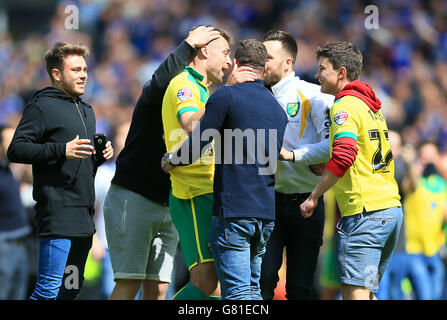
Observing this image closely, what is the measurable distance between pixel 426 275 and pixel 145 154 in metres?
4.40

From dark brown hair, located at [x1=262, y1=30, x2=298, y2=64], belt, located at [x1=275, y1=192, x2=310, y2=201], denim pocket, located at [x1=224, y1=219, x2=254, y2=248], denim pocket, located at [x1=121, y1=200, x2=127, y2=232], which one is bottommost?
denim pocket, located at [x1=224, y1=219, x2=254, y2=248]

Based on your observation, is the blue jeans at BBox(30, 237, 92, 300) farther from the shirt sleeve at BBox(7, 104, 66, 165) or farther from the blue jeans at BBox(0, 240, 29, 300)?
the blue jeans at BBox(0, 240, 29, 300)

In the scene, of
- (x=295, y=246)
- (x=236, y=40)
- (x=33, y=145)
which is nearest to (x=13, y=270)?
(x=33, y=145)

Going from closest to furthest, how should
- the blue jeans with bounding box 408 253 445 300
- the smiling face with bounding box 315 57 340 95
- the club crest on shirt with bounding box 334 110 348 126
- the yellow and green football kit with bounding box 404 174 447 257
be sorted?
the club crest on shirt with bounding box 334 110 348 126, the smiling face with bounding box 315 57 340 95, the blue jeans with bounding box 408 253 445 300, the yellow and green football kit with bounding box 404 174 447 257

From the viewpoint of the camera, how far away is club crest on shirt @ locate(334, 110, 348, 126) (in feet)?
14.8

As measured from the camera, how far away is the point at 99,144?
189 inches

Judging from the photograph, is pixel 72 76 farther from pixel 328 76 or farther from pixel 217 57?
pixel 328 76

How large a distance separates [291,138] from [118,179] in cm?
125

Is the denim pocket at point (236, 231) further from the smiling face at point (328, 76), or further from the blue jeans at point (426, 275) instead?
the blue jeans at point (426, 275)

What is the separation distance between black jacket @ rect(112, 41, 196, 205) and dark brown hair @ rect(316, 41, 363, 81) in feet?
3.82

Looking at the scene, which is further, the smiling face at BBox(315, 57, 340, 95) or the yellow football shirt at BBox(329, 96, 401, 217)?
the smiling face at BBox(315, 57, 340, 95)

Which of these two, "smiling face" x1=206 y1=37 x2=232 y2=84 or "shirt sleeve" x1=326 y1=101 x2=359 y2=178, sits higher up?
"smiling face" x1=206 y1=37 x2=232 y2=84

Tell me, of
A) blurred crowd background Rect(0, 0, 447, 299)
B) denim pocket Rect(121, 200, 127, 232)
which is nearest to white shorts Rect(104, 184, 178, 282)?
denim pocket Rect(121, 200, 127, 232)

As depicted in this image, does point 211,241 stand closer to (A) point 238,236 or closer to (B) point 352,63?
(A) point 238,236
